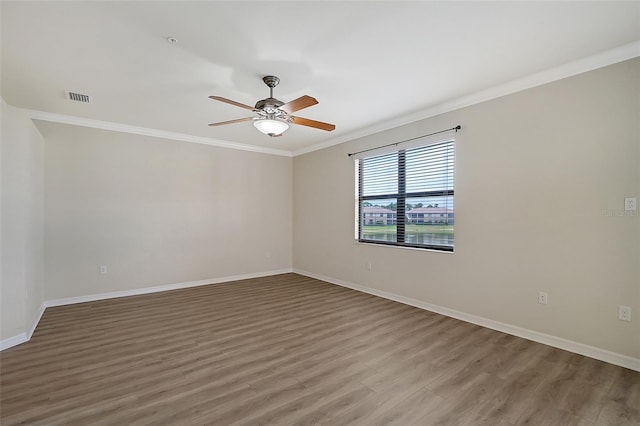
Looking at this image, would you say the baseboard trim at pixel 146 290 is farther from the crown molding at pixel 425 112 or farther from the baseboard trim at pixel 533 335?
the baseboard trim at pixel 533 335

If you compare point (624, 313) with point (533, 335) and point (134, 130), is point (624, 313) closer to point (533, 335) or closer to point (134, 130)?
point (533, 335)

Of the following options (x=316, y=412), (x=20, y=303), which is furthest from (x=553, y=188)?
(x=20, y=303)

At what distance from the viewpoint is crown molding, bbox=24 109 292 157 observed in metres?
3.93

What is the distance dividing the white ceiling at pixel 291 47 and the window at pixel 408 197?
2.75 feet

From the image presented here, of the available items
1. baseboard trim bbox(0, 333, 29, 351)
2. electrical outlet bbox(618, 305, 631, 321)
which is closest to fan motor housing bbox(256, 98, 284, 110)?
baseboard trim bbox(0, 333, 29, 351)

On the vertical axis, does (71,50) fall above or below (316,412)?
above

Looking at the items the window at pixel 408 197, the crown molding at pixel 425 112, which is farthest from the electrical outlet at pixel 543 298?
the crown molding at pixel 425 112

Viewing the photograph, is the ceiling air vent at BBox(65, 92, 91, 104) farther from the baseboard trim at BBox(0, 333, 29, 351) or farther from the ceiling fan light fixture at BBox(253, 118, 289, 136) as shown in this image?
the baseboard trim at BBox(0, 333, 29, 351)

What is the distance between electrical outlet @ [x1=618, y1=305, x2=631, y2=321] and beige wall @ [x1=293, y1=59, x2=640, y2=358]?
0.13 feet

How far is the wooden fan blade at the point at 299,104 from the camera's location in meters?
2.43

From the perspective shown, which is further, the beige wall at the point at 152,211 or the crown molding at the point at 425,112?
the beige wall at the point at 152,211

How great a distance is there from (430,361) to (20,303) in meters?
4.02

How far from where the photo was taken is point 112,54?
246cm

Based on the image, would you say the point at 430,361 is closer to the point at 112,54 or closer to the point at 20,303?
the point at 112,54
